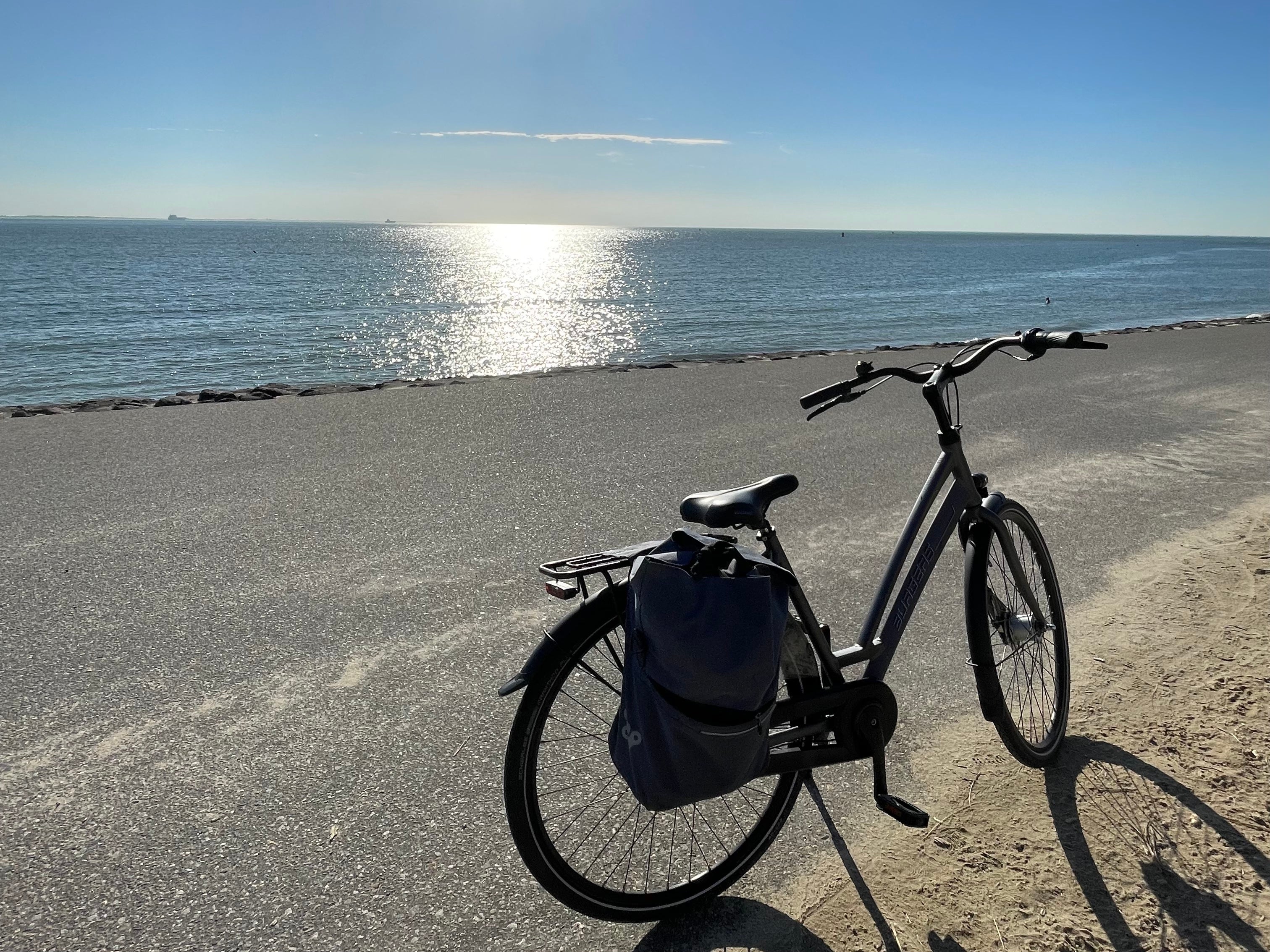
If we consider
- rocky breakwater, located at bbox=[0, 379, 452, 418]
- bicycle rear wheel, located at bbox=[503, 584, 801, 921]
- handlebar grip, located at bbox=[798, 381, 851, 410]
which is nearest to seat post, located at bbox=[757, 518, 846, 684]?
bicycle rear wheel, located at bbox=[503, 584, 801, 921]

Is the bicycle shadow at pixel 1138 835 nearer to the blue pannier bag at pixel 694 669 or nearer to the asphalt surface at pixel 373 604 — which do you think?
the asphalt surface at pixel 373 604

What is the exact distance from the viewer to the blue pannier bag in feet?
6.60

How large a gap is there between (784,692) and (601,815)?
30.1 inches

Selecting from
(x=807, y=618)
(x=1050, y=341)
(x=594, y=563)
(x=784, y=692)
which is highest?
(x=1050, y=341)

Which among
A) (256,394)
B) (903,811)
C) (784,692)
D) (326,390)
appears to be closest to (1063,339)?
(784,692)

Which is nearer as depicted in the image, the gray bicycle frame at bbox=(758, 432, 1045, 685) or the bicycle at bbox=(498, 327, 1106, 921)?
the bicycle at bbox=(498, 327, 1106, 921)

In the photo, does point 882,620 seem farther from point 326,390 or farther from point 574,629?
point 326,390

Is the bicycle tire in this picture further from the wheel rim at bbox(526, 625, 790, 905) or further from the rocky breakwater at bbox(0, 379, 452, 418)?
the rocky breakwater at bbox(0, 379, 452, 418)

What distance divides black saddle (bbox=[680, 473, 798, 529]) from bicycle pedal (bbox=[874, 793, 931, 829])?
3.20 ft

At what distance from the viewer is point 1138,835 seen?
2.81 m

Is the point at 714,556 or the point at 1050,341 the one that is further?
the point at 1050,341

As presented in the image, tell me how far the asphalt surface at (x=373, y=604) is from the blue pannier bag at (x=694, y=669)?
0.70 metres

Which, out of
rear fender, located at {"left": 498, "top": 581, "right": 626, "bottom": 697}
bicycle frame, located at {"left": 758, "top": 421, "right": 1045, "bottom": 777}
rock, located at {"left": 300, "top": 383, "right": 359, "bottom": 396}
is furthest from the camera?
rock, located at {"left": 300, "top": 383, "right": 359, "bottom": 396}

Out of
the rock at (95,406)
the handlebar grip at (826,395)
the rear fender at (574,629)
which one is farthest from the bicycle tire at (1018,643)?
the rock at (95,406)
